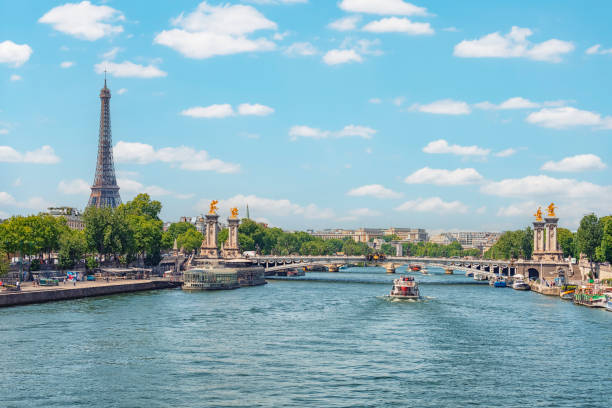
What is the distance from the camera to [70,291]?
63.0 meters

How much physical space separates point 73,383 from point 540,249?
3253 inches

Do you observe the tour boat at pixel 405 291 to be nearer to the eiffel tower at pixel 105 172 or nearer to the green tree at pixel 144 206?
the green tree at pixel 144 206

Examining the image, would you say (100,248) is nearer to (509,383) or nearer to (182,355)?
(182,355)

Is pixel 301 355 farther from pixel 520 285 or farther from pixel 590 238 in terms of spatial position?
pixel 590 238

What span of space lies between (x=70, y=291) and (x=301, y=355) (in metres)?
31.1

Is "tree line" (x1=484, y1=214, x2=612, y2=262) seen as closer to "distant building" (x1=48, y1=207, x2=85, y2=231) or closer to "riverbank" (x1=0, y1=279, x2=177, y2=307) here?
"riverbank" (x1=0, y1=279, x2=177, y2=307)

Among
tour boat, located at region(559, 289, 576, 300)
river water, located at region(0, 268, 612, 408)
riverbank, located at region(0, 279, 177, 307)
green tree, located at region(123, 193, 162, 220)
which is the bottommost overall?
river water, located at region(0, 268, 612, 408)

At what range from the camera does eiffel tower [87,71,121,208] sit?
146m

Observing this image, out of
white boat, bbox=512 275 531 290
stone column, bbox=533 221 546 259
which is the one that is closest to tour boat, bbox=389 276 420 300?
white boat, bbox=512 275 531 290

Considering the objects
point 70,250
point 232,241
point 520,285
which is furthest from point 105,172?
point 520,285

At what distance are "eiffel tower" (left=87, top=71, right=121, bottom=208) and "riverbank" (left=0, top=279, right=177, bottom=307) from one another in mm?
72051

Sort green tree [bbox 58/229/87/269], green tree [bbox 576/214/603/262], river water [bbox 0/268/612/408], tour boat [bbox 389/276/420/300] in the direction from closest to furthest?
river water [bbox 0/268/612/408], tour boat [bbox 389/276/420/300], green tree [bbox 58/229/87/269], green tree [bbox 576/214/603/262]

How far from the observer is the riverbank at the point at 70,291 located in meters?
55.8

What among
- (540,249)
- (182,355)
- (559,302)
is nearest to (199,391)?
(182,355)
